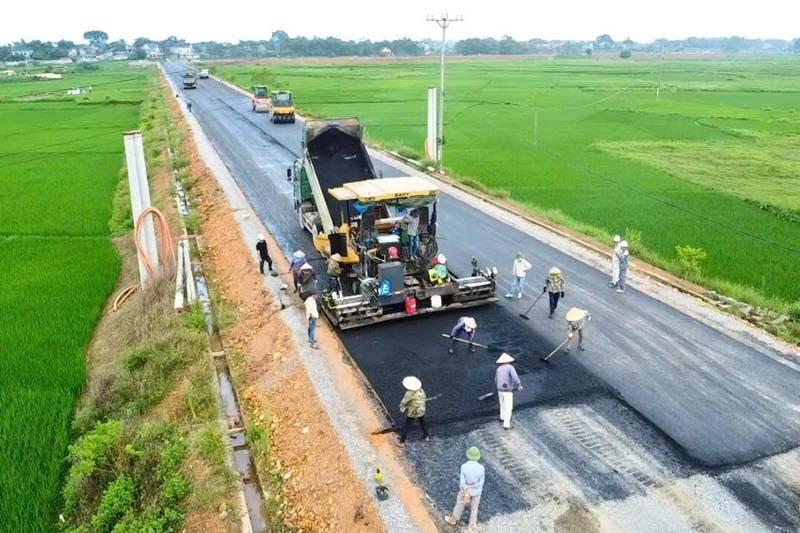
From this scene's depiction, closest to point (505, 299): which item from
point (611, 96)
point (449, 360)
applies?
point (449, 360)

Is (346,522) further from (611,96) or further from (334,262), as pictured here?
(611,96)

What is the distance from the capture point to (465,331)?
12.3 m

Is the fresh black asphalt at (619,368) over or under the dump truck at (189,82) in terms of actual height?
under

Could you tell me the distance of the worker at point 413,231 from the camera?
1352 centimetres

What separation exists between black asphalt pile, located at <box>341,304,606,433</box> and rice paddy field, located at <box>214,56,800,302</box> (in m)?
7.02

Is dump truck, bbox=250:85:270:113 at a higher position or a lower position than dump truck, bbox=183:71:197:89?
lower

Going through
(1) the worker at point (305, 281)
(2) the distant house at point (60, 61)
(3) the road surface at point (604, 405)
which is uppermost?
(2) the distant house at point (60, 61)

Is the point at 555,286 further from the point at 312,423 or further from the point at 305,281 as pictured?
the point at 312,423

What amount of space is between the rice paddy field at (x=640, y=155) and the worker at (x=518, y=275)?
18.2ft

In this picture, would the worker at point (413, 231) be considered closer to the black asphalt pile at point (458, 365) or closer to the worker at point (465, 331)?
the black asphalt pile at point (458, 365)

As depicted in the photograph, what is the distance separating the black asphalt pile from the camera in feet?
33.6

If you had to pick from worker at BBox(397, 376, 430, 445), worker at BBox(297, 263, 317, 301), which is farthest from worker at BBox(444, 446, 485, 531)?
worker at BBox(297, 263, 317, 301)

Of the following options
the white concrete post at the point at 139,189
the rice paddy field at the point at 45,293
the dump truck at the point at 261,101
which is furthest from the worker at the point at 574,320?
the dump truck at the point at 261,101

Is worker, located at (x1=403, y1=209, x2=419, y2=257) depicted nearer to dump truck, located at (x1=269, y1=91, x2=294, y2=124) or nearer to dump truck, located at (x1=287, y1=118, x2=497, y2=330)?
dump truck, located at (x1=287, y1=118, x2=497, y2=330)
